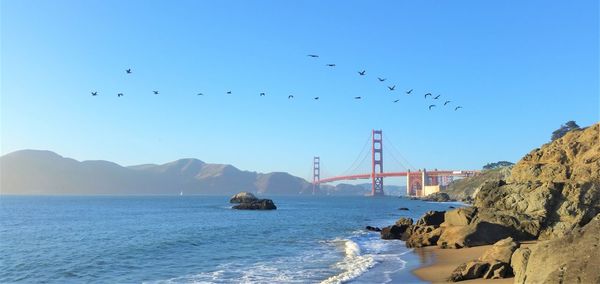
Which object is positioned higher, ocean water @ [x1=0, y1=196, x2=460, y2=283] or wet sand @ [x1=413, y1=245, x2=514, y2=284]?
wet sand @ [x1=413, y1=245, x2=514, y2=284]

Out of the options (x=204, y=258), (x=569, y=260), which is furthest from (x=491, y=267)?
(x=204, y=258)

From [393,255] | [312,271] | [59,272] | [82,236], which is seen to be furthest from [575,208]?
[82,236]

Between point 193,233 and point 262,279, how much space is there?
839 inches

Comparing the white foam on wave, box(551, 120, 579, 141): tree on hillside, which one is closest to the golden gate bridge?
box(551, 120, 579, 141): tree on hillside

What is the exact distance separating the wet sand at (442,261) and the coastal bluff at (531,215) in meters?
0.62

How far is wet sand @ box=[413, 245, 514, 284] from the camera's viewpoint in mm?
17203

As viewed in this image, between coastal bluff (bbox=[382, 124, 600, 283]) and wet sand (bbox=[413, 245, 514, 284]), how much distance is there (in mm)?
622

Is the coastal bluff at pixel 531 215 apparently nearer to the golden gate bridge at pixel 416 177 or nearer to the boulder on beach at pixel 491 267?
the boulder on beach at pixel 491 267

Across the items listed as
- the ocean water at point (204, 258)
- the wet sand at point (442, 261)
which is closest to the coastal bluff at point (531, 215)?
the wet sand at point (442, 261)

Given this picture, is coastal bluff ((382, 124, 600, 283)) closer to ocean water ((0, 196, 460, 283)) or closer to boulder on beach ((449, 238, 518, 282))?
boulder on beach ((449, 238, 518, 282))

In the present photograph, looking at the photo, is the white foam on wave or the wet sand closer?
the wet sand

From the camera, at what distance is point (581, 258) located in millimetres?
9992

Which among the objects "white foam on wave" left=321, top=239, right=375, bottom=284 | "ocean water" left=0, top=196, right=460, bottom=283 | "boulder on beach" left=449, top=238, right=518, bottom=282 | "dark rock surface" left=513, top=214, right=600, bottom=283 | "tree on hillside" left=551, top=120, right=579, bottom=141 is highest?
"tree on hillside" left=551, top=120, right=579, bottom=141

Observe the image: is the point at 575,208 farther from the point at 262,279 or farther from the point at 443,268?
the point at 262,279
